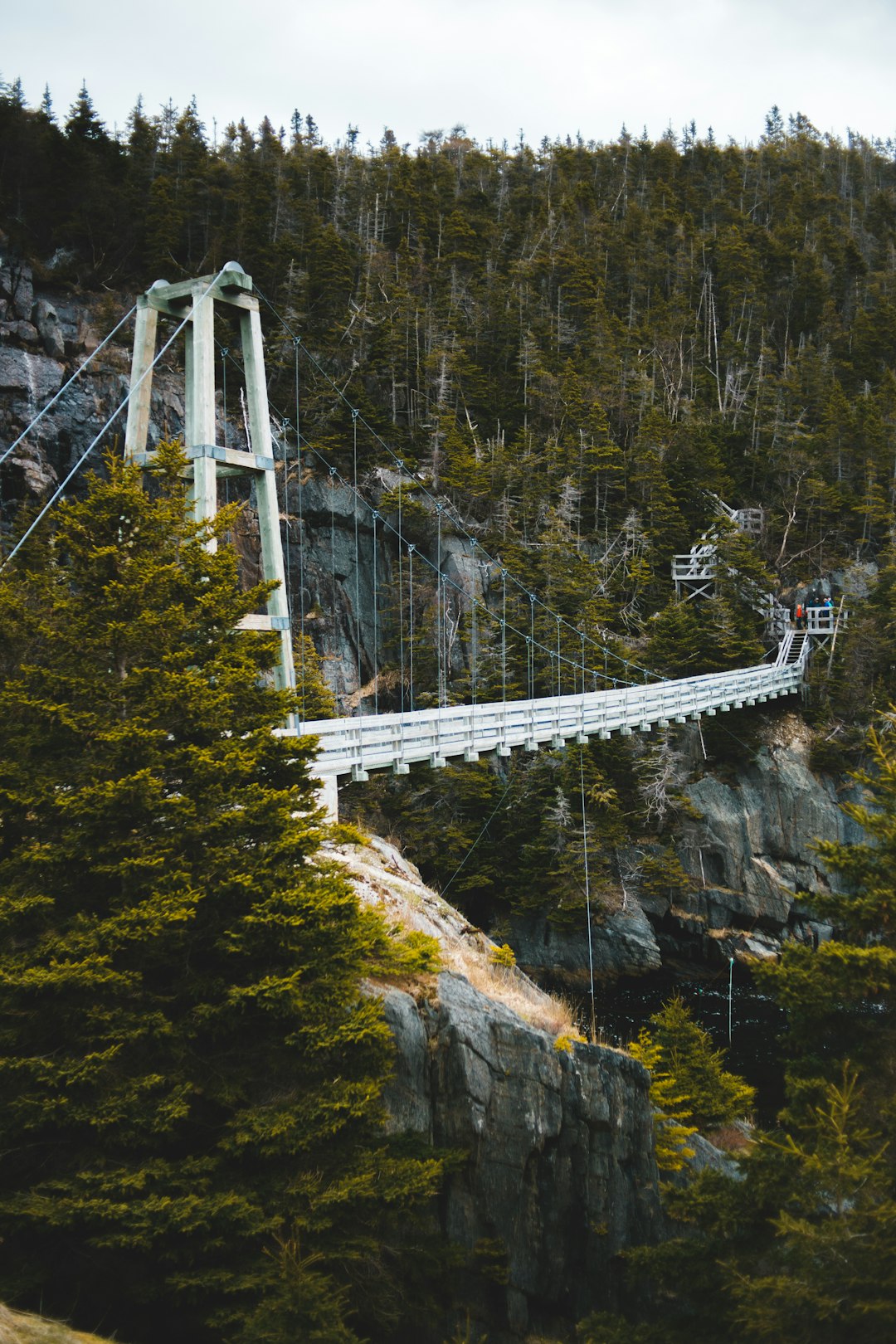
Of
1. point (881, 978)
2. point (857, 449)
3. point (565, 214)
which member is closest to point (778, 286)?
point (565, 214)

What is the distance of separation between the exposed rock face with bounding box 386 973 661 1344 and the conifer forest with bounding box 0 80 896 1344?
0.03 meters

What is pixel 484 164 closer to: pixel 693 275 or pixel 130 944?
pixel 693 275

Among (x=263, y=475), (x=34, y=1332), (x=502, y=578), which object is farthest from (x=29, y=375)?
(x=34, y=1332)

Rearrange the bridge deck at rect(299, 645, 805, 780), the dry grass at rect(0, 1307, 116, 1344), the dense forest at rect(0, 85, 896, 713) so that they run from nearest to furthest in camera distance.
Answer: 1. the dry grass at rect(0, 1307, 116, 1344)
2. the bridge deck at rect(299, 645, 805, 780)
3. the dense forest at rect(0, 85, 896, 713)

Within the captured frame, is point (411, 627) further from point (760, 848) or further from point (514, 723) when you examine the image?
point (760, 848)

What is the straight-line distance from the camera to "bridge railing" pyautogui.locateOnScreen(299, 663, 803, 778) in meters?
12.8

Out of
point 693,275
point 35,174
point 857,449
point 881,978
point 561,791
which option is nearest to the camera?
point 881,978

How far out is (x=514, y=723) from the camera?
53.9 feet

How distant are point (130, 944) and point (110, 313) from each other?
2476 centimetres

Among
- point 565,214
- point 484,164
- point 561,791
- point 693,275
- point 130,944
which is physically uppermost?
point 484,164

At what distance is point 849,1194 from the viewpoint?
18.0 ft

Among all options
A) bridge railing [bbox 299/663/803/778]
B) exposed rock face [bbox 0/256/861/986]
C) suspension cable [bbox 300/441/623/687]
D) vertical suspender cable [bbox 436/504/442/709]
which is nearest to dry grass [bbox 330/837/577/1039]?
bridge railing [bbox 299/663/803/778]

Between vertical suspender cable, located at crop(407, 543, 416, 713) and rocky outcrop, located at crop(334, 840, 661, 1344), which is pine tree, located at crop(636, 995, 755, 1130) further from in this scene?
vertical suspender cable, located at crop(407, 543, 416, 713)

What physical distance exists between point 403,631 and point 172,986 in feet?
72.2
